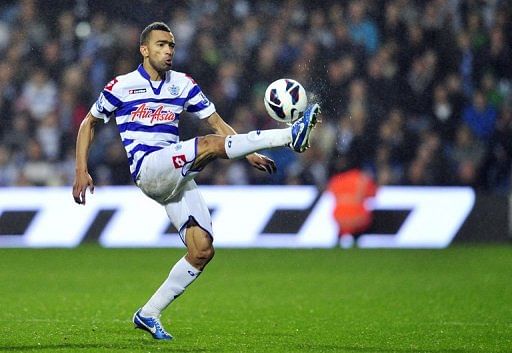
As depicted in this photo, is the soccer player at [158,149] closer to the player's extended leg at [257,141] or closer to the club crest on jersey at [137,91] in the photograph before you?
the club crest on jersey at [137,91]

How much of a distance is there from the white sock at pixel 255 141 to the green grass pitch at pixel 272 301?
3.84 ft

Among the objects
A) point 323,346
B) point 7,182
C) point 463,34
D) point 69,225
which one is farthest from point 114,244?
point 323,346

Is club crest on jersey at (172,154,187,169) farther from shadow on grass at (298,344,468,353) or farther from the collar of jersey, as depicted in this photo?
shadow on grass at (298,344,468,353)

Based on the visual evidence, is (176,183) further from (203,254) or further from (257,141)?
(257,141)

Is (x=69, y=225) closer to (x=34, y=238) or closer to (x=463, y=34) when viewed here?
(x=34, y=238)

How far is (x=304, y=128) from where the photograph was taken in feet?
20.9

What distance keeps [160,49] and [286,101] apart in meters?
0.95

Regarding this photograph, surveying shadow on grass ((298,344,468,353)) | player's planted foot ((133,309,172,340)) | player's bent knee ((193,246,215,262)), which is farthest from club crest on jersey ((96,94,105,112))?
shadow on grass ((298,344,468,353))

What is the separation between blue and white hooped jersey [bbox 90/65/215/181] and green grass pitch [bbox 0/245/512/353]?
1.24m

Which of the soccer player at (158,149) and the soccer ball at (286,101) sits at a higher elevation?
the soccer ball at (286,101)

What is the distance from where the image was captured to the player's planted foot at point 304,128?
636 centimetres

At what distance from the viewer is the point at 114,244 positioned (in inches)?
569

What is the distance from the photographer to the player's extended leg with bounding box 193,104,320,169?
6.38 metres

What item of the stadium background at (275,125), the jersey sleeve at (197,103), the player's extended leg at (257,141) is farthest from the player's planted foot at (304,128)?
the stadium background at (275,125)
